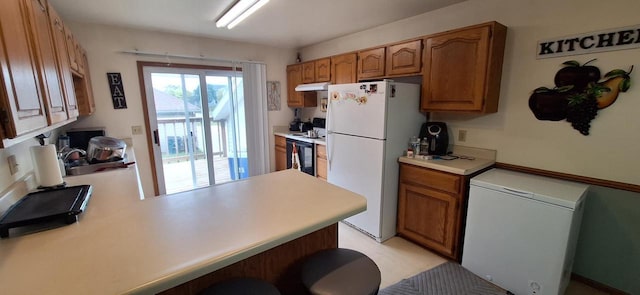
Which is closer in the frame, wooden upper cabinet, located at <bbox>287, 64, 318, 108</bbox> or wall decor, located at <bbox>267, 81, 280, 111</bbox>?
wooden upper cabinet, located at <bbox>287, 64, 318, 108</bbox>

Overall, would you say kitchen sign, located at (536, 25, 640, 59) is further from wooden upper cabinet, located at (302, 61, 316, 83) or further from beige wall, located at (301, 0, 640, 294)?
wooden upper cabinet, located at (302, 61, 316, 83)

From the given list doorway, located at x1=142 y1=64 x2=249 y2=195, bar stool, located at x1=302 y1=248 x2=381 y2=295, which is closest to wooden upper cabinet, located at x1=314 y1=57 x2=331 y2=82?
doorway, located at x1=142 y1=64 x2=249 y2=195

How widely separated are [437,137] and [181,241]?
2382 mm

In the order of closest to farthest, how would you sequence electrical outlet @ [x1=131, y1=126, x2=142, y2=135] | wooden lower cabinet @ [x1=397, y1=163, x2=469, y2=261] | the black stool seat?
the black stool seat → wooden lower cabinet @ [x1=397, y1=163, x2=469, y2=261] → electrical outlet @ [x1=131, y1=126, x2=142, y2=135]

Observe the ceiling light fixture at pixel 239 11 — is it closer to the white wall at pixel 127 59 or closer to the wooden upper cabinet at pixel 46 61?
the white wall at pixel 127 59

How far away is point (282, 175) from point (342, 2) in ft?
5.86

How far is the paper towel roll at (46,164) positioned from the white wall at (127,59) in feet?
6.30

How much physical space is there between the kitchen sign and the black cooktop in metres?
3.14

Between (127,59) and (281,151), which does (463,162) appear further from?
(127,59)

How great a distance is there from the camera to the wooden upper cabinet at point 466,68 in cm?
207

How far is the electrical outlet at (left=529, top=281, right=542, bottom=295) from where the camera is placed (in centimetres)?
175

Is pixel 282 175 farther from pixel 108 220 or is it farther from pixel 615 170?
pixel 615 170

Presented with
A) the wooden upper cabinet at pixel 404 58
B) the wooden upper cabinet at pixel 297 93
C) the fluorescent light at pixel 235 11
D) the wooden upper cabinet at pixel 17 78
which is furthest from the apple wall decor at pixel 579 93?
the wooden upper cabinet at pixel 17 78

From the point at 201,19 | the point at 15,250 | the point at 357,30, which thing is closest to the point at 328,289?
the point at 15,250
